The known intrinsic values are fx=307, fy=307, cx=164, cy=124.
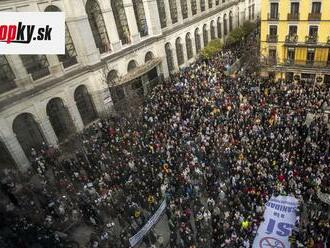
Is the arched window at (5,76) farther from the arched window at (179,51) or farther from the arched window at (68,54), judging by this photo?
the arched window at (179,51)

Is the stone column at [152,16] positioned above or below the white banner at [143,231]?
above

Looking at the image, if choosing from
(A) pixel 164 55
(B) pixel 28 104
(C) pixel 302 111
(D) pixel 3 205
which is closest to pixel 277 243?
(C) pixel 302 111

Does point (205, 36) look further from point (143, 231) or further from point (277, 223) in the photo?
point (143, 231)

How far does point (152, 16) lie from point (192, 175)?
24900mm

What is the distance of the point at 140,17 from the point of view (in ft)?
131

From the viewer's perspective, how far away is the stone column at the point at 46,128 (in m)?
29.5

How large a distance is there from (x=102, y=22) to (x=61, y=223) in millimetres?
22881

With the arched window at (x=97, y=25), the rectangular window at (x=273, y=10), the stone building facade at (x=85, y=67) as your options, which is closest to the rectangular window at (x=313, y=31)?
the rectangular window at (x=273, y=10)

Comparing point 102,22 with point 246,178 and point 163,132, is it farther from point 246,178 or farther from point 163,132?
point 246,178

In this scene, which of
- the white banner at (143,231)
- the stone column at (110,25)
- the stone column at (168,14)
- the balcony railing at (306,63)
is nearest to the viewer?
the white banner at (143,231)

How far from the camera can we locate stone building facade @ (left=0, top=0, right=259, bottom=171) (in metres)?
27.6

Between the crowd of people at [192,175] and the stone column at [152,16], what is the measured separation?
13.9 m

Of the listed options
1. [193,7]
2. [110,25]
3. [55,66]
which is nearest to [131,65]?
[110,25]

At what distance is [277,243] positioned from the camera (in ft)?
60.7
